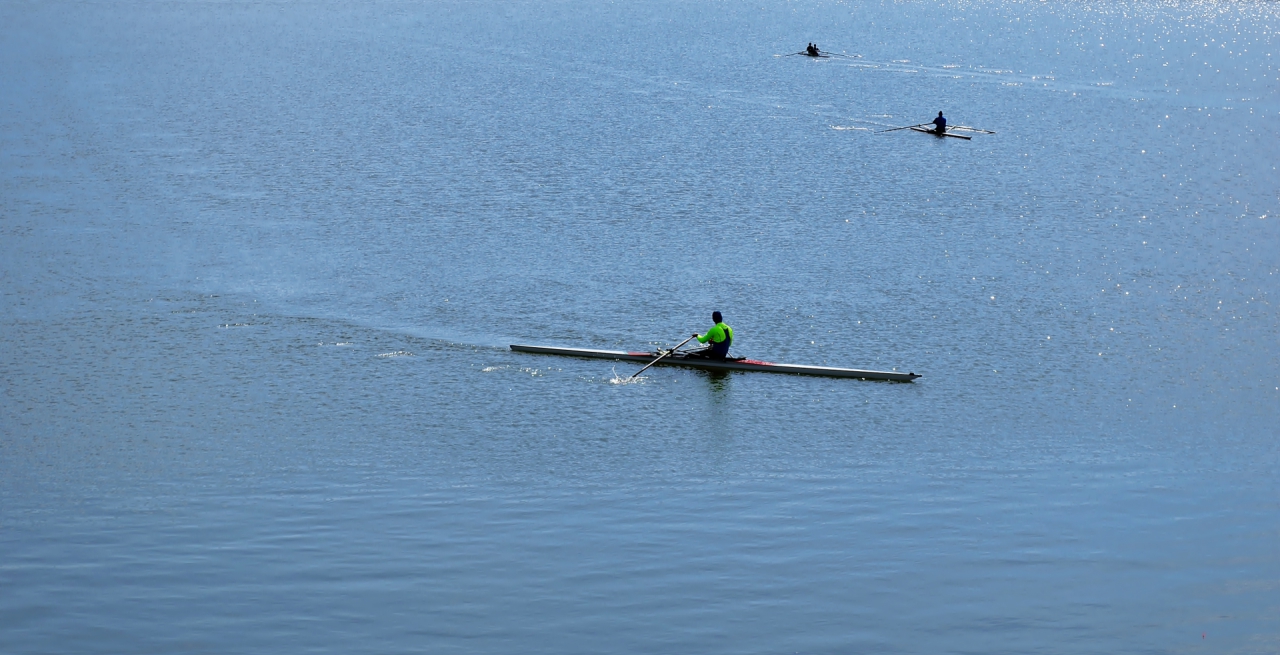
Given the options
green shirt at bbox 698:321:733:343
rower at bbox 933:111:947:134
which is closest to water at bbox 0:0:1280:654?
green shirt at bbox 698:321:733:343

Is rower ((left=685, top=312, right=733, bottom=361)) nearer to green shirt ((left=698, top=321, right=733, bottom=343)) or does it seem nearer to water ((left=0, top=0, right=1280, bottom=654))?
green shirt ((left=698, top=321, right=733, bottom=343))

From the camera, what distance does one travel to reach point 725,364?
31094 millimetres

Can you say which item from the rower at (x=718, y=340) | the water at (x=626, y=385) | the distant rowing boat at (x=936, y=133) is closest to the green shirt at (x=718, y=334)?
the rower at (x=718, y=340)

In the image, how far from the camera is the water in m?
20.2

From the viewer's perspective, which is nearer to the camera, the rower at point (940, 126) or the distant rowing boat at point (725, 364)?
the distant rowing boat at point (725, 364)

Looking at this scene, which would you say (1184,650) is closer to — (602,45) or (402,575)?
(402,575)

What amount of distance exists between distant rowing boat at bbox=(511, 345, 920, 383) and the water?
0.34m

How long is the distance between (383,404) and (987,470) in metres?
12.4

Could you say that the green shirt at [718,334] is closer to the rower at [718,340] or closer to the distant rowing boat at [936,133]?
the rower at [718,340]

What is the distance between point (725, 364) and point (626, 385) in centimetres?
242

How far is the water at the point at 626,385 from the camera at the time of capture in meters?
20.2

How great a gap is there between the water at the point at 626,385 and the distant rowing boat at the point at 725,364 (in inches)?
13.4

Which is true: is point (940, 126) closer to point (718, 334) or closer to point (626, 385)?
point (718, 334)

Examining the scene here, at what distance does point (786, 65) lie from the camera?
9031cm
